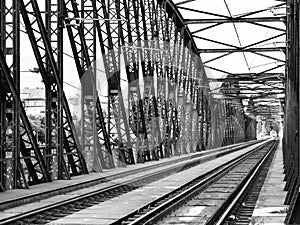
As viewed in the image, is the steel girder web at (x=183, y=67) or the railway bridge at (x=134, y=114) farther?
the steel girder web at (x=183, y=67)

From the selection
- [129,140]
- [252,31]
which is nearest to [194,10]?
[252,31]

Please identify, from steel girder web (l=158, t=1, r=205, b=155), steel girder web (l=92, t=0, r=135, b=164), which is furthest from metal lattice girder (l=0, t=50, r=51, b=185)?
steel girder web (l=158, t=1, r=205, b=155)

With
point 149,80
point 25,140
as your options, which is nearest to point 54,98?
point 25,140

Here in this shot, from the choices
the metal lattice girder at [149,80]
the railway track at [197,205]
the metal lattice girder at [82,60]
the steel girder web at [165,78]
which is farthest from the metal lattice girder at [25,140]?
the steel girder web at [165,78]

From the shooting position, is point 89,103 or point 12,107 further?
point 89,103

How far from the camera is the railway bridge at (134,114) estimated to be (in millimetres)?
15391

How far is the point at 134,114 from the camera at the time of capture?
32969 mm

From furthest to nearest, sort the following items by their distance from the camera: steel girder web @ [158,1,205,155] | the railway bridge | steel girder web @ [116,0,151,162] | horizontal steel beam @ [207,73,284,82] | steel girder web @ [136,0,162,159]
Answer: horizontal steel beam @ [207,73,284,82] → steel girder web @ [158,1,205,155] → steel girder web @ [136,0,162,159] → steel girder web @ [116,0,151,162] → the railway bridge

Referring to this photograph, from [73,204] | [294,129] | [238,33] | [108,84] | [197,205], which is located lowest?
[197,205]

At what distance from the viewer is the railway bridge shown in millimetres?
15391

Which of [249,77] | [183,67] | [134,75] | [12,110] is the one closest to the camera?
[12,110]

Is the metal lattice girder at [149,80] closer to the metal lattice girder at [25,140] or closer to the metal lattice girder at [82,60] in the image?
the metal lattice girder at [82,60]

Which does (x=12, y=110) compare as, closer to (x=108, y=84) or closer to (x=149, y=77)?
(x=108, y=84)

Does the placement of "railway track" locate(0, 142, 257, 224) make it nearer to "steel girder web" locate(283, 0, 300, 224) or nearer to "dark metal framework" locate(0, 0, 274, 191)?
"dark metal framework" locate(0, 0, 274, 191)
